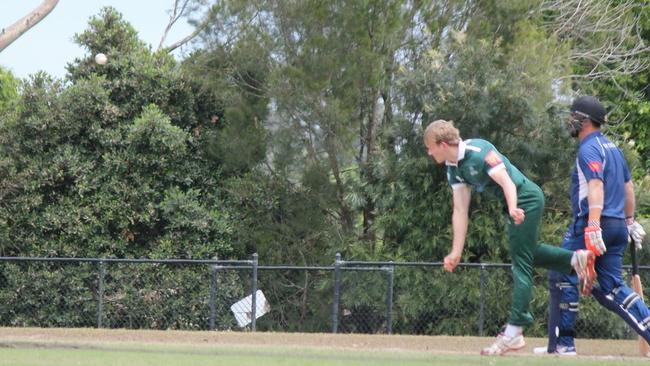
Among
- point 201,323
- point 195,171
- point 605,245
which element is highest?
point 195,171

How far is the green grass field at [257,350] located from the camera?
24.4 feet

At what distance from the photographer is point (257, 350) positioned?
337 inches

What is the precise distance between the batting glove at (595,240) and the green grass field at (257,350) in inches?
33.5

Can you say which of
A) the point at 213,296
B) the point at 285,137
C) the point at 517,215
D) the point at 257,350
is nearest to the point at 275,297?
the point at 213,296

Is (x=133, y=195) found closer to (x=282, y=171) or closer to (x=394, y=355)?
(x=282, y=171)

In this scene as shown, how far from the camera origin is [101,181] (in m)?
18.6

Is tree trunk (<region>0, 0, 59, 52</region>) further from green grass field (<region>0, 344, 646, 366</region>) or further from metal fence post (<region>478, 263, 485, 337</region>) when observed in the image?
green grass field (<region>0, 344, 646, 366</region>)

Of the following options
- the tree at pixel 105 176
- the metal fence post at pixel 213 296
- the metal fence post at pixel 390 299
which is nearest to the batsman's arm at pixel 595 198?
the metal fence post at pixel 390 299

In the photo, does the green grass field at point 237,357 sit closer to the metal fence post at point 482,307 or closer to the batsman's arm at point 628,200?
the batsman's arm at point 628,200

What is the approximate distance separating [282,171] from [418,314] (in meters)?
4.06

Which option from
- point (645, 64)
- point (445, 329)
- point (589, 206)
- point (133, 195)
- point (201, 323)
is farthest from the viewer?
point (645, 64)

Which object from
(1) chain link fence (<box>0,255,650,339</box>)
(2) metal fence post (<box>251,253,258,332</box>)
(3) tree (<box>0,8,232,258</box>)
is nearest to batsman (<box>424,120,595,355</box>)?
(1) chain link fence (<box>0,255,650,339</box>)

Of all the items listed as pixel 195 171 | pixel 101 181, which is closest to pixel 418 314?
pixel 195 171

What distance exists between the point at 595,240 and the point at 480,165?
1042 millimetres
